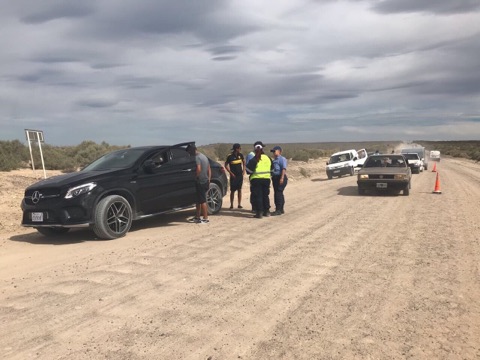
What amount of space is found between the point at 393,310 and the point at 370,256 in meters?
2.21

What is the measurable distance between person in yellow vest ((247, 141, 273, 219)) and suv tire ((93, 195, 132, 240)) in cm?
330

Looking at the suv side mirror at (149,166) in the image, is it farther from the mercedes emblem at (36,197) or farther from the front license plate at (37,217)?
the front license plate at (37,217)

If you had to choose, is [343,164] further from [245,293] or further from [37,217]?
[245,293]

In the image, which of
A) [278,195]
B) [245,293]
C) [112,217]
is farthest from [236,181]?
[245,293]

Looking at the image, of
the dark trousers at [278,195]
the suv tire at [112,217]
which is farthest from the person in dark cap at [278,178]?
the suv tire at [112,217]

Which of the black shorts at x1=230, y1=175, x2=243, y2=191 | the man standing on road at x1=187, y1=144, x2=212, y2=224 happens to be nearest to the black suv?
the man standing on road at x1=187, y1=144, x2=212, y2=224

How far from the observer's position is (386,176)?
15.0 meters

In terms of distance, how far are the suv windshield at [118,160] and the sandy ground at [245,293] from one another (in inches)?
55.1

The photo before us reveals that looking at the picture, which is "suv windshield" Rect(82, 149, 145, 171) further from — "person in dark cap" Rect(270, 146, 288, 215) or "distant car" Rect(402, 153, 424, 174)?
"distant car" Rect(402, 153, 424, 174)

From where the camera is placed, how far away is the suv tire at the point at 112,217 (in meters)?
7.77

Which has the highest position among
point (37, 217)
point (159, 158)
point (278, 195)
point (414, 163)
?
point (159, 158)

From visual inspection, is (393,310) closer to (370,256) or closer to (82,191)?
(370,256)

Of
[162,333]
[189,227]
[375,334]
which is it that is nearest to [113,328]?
[162,333]

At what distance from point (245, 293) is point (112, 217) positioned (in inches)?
159
